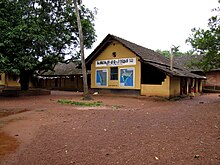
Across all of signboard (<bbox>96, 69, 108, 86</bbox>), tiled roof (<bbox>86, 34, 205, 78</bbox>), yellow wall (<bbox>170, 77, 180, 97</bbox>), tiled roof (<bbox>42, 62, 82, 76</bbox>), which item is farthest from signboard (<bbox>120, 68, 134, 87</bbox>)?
tiled roof (<bbox>42, 62, 82, 76</bbox>)

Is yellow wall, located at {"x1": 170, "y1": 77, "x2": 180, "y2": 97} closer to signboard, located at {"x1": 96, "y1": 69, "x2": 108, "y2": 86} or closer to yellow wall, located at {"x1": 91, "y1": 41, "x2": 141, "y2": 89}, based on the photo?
yellow wall, located at {"x1": 91, "y1": 41, "x2": 141, "y2": 89}

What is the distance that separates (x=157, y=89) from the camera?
61.4 ft

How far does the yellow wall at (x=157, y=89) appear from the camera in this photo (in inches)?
715

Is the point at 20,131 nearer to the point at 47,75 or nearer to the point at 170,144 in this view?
the point at 170,144

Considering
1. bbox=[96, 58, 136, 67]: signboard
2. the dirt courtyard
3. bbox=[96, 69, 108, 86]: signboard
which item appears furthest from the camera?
bbox=[96, 69, 108, 86]: signboard

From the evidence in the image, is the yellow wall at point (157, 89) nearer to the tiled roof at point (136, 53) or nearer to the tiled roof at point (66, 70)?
the tiled roof at point (136, 53)

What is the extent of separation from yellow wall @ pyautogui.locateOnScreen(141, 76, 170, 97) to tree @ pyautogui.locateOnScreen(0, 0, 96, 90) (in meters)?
7.26

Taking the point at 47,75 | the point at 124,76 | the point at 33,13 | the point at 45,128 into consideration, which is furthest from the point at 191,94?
the point at 47,75

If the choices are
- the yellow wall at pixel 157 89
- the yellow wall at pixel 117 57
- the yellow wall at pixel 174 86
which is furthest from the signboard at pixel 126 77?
the yellow wall at pixel 174 86

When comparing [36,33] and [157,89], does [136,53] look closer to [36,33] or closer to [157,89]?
[157,89]

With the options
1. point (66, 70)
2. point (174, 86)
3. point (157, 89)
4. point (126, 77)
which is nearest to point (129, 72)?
point (126, 77)

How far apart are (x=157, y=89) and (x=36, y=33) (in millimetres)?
11459

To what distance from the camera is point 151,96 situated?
18.8 m

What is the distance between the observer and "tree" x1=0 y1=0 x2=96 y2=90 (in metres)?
15.5
